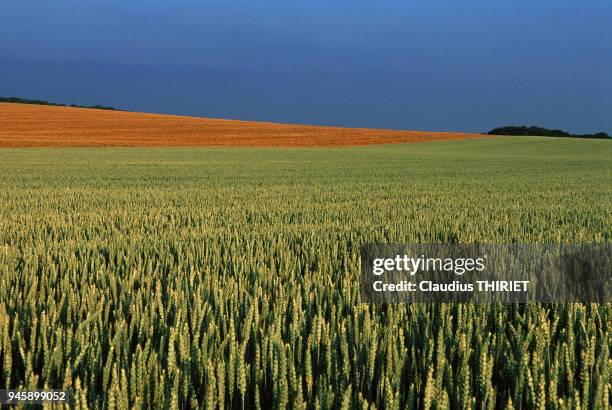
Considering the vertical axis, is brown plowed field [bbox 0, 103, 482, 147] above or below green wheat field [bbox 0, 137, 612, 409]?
above

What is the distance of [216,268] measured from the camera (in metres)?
3.62

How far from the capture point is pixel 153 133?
165 feet

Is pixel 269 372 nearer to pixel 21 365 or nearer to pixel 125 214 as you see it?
pixel 21 365

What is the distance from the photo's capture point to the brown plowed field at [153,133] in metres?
44.1

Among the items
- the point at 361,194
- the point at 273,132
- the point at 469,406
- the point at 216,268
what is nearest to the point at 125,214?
→ the point at 216,268

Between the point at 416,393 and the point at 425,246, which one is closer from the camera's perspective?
the point at 416,393

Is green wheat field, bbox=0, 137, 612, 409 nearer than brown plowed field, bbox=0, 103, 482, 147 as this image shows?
Yes

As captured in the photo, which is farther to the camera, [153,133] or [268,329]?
[153,133]

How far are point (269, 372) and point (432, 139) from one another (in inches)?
2028

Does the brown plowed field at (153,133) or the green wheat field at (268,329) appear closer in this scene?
the green wheat field at (268,329)

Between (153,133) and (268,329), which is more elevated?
(153,133)

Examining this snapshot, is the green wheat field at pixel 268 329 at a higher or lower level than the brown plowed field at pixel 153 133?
lower

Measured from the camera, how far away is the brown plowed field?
145 ft

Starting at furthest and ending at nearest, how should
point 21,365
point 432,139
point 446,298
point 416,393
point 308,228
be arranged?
point 432,139 → point 308,228 → point 446,298 → point 21,365 → point 416,393
